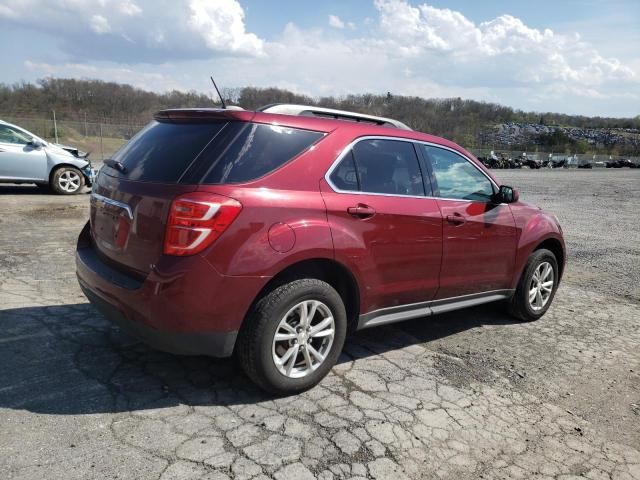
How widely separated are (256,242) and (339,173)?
32.4 inches

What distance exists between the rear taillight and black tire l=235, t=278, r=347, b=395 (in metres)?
0.53

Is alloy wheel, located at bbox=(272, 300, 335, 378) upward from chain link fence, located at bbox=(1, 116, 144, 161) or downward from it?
downward

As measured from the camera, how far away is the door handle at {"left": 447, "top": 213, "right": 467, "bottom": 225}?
159 inches

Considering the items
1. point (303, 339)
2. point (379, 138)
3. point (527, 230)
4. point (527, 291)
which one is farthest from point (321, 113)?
point (527, 291)

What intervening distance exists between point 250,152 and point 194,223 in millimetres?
575

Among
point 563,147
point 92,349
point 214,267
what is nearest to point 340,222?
point 214,267

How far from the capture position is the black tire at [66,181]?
11836 mm

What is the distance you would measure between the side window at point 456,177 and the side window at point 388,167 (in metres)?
0.22

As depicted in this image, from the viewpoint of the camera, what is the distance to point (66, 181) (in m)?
12.0

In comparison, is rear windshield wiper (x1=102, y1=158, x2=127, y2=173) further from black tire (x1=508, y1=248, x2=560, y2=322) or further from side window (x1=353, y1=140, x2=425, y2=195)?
black tire (x1=508, y1=248, x2=560, y2=322)

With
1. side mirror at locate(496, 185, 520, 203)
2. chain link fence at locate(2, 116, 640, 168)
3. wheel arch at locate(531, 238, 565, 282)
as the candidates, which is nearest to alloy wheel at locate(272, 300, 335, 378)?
side mirror at locate(496, 185, 520, 203)

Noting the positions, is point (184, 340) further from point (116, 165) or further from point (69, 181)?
point (69, 181)

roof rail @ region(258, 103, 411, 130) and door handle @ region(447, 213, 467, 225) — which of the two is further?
door handle @ region(447, 213, 467, 225)

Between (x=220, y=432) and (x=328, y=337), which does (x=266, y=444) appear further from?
(x=328, y=337)
